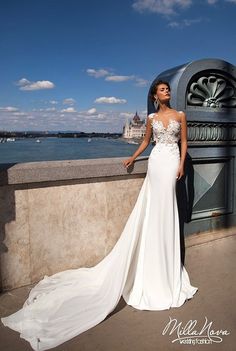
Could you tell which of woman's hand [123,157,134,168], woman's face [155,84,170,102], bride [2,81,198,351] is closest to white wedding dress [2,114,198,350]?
bride [2,81,198,351]

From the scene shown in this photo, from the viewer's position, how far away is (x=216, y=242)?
4.46 metres

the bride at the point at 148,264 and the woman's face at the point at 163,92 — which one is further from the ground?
the woman's face at the point at 163,92

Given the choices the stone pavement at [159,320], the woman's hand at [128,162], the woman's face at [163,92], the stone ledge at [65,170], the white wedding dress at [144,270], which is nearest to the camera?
the stone pavement at [159,320]

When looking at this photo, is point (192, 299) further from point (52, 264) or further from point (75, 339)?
point (52, 264)

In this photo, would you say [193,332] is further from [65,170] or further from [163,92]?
[163,92]

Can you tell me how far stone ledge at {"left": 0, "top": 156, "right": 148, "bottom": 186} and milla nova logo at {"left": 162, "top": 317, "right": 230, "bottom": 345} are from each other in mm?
1659

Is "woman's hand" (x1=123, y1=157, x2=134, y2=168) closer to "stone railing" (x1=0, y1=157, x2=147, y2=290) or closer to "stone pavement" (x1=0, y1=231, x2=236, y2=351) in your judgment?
"stone railing" (x1=0, y1=157, x2=147, y2=290)

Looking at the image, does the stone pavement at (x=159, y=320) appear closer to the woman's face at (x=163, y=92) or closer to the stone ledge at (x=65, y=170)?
the stone ledge at (x=65, y=170)

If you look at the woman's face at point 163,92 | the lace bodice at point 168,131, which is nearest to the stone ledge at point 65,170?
the lace bodice at point 168,131

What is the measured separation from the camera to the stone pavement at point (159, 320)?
2410mm

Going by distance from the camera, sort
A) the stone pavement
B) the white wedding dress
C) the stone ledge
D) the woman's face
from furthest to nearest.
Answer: the woman's face, the stone ledge, the white wedding dress, the stone pavement

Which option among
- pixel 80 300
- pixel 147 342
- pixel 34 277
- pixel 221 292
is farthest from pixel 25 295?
pixel 221 292

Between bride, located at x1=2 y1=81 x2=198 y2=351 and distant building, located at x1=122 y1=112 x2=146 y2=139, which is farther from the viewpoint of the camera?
distant building, located at x1=122 y1=112 x2=146 y2=139

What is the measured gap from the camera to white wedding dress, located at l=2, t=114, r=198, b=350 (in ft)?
9.55
